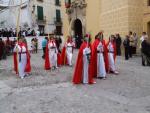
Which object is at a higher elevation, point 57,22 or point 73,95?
point 57,22

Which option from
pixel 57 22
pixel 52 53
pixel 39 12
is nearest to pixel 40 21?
pixel 39 12

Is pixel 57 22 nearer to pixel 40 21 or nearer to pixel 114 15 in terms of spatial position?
pixel 40 21

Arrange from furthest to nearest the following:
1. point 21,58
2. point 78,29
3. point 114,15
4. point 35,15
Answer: point 35,15 < point 78,29 < point 114,15 < point 21,58

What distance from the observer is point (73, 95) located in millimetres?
10125

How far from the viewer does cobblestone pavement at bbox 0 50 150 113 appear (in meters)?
8.60

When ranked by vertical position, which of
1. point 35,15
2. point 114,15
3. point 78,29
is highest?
point 35,15

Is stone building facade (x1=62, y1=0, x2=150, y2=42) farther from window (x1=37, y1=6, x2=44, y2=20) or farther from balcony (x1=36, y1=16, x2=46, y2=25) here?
window (x1=37, y1=6, x2=44, y2=20)

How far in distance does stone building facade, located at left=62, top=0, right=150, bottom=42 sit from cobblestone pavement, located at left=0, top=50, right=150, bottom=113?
34.8 ft

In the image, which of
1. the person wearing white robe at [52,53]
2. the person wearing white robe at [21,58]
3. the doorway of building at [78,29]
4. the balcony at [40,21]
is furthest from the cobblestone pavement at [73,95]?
the balcony at [40,21]

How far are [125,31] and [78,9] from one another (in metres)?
8.80

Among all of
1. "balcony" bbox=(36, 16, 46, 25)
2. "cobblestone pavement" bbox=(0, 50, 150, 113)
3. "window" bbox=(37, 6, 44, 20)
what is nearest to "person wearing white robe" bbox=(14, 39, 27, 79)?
"cobblestone pavement" bbox=(0, 50, 150, 113)

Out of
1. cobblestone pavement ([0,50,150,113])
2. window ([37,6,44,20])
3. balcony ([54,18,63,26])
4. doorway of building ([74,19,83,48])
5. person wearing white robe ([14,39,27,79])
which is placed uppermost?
window ([37,6,44,20])

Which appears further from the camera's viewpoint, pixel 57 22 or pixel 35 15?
pixel 57 22

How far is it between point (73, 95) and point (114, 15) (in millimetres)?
16252
